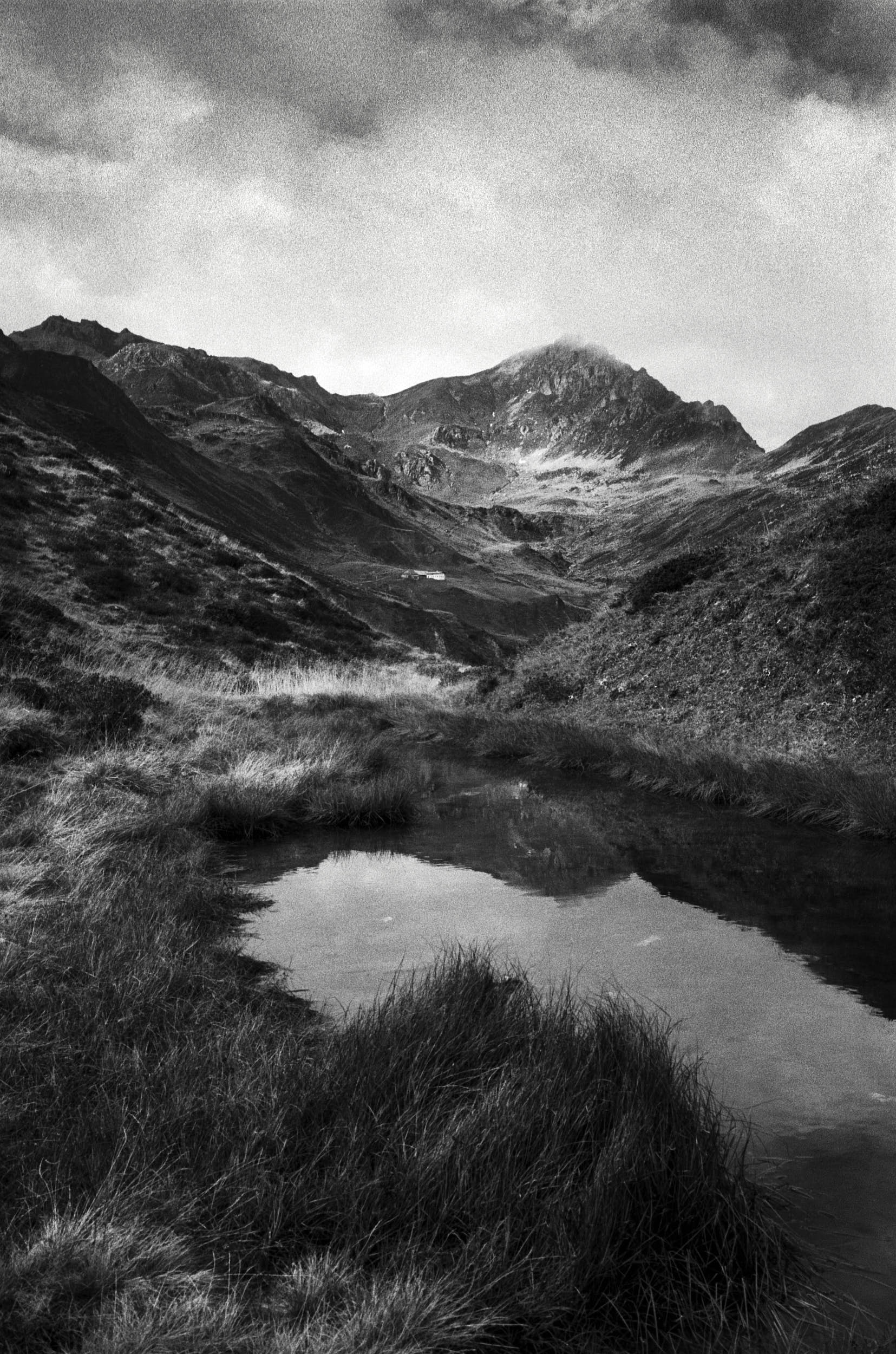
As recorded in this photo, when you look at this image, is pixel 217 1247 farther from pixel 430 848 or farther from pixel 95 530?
pixel 95 530

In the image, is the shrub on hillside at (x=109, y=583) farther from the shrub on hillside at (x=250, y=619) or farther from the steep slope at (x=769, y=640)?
the steep slope at (x=769, y=640)

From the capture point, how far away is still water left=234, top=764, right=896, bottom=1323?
500cm

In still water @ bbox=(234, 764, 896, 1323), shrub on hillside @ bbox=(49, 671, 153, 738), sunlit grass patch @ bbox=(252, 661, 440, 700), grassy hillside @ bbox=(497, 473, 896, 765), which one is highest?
grassy hillside @ bbox=(497, 473, 896, 765)

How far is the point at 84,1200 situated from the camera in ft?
12.0

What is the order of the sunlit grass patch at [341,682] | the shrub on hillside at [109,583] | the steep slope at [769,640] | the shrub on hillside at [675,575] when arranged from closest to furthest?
1. the steep slope at [769,640]
2. the shrub on hillside at [675,575]
3. the sunlit grass patch at [341,682]
4. the shrub on hillside at [109,583]

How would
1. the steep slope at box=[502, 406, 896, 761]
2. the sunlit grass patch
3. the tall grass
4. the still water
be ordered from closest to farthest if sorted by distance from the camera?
the tall grass → the still water → the steep slope at box=[502, 406, 896, 761] → the sunlit grass patch

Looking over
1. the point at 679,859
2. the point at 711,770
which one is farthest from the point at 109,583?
the point at 679,859

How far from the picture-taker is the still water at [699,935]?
197 inches

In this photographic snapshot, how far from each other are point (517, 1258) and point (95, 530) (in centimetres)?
4202

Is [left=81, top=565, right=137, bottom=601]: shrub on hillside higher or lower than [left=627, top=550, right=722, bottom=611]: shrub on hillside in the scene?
lower

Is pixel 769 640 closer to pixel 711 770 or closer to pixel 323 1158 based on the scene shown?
pixel 711 770

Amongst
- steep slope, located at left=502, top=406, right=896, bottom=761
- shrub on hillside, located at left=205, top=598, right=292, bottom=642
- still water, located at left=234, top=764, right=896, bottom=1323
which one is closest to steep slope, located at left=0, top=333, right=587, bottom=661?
shrub on hillside, located at left=205, top=598, right=292, bottom=642

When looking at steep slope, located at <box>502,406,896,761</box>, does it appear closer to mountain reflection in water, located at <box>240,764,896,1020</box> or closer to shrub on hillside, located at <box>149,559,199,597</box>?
mountain reflection in water, located at <box>240,764,896,1020</box>

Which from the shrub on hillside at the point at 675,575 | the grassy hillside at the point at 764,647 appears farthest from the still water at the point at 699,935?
the shrub on hillside at the point at 675,575
